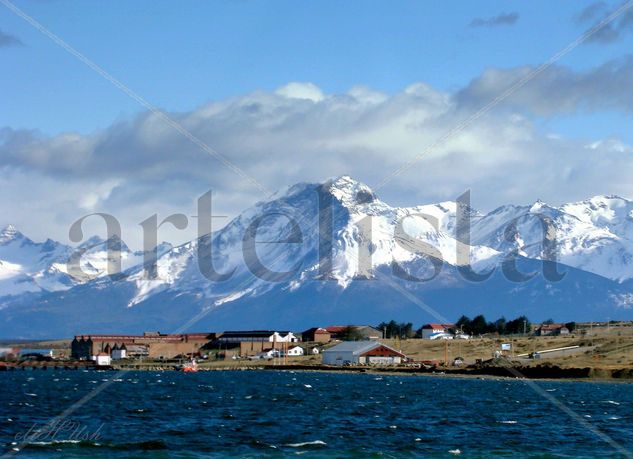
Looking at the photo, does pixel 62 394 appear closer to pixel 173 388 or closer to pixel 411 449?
pixel 173 388

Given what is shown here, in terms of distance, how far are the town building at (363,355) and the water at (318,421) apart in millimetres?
70982

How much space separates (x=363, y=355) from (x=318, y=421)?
11598 cm

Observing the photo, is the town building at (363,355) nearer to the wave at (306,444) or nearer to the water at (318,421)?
the water at (318,421)

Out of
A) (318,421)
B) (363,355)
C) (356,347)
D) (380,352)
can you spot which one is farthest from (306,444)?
(356,347)

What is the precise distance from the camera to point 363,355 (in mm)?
187750

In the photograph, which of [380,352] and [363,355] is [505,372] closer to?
[380,352]

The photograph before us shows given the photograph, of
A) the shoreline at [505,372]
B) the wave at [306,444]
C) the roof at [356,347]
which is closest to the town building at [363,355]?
the roof at [356,347]

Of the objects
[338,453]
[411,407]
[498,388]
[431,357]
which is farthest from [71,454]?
[431,357]

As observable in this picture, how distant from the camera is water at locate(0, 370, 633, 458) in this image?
57.6m

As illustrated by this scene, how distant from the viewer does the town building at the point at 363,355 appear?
18562 cm

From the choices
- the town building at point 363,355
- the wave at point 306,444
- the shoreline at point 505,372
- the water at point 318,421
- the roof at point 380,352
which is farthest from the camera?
the roof at point 380,352

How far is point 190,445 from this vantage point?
58.3 m

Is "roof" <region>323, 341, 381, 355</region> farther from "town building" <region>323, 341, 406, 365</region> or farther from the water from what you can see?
the water

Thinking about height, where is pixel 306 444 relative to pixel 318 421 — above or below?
below
